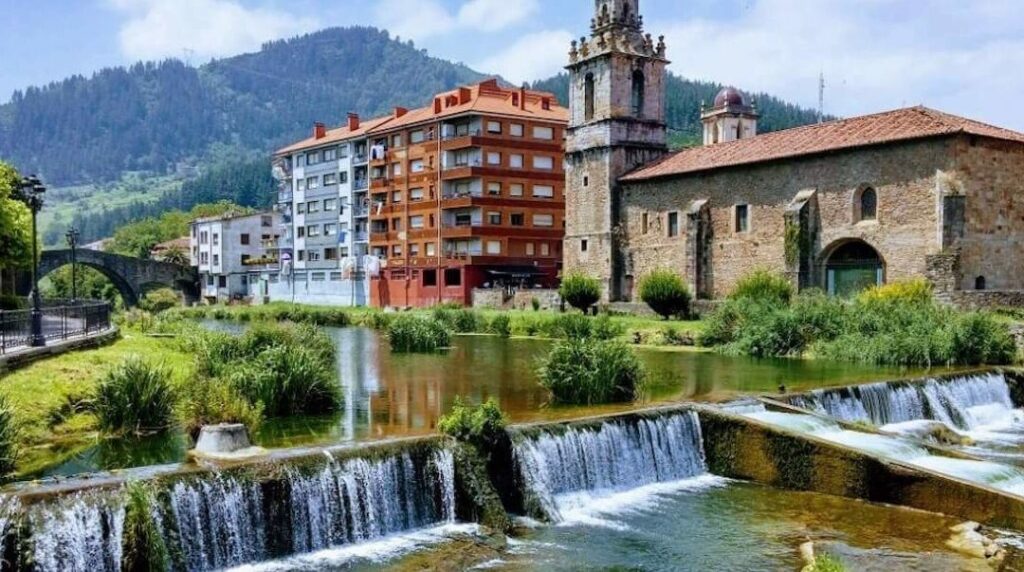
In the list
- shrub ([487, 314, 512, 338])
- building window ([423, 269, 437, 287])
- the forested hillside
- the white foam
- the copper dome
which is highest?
the forested hillside

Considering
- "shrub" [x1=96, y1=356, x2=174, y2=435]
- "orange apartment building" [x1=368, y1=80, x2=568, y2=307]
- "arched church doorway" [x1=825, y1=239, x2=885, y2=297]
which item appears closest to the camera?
"shrub" [x1=96, y1=356, x2=174, y2=435]

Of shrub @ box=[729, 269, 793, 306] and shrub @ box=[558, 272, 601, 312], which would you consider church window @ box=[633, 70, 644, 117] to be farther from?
shrub @ box=[729, 269, 793, 306]

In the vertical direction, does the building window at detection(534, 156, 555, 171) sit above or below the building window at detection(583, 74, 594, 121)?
below

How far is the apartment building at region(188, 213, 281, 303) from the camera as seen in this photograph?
88.8 m

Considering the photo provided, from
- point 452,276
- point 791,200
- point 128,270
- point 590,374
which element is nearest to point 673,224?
point 791,200

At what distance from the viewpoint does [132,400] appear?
1577 centimetres

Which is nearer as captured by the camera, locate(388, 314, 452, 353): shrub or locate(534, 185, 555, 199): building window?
locate(388, 314, 452, 353): shrub

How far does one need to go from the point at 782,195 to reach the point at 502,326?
45.4 ft

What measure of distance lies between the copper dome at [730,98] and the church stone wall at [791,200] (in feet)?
105

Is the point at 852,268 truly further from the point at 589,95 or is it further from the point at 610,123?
the point at 589,95

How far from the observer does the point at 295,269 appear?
79812 mm

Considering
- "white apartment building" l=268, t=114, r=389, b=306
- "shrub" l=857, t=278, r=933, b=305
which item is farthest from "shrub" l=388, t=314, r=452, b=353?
"white apartment building" l=268, t=114, r=389, b=306

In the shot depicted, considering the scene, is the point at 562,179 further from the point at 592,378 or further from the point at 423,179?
the point at 592,378

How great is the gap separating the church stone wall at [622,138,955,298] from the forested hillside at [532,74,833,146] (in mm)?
87370
